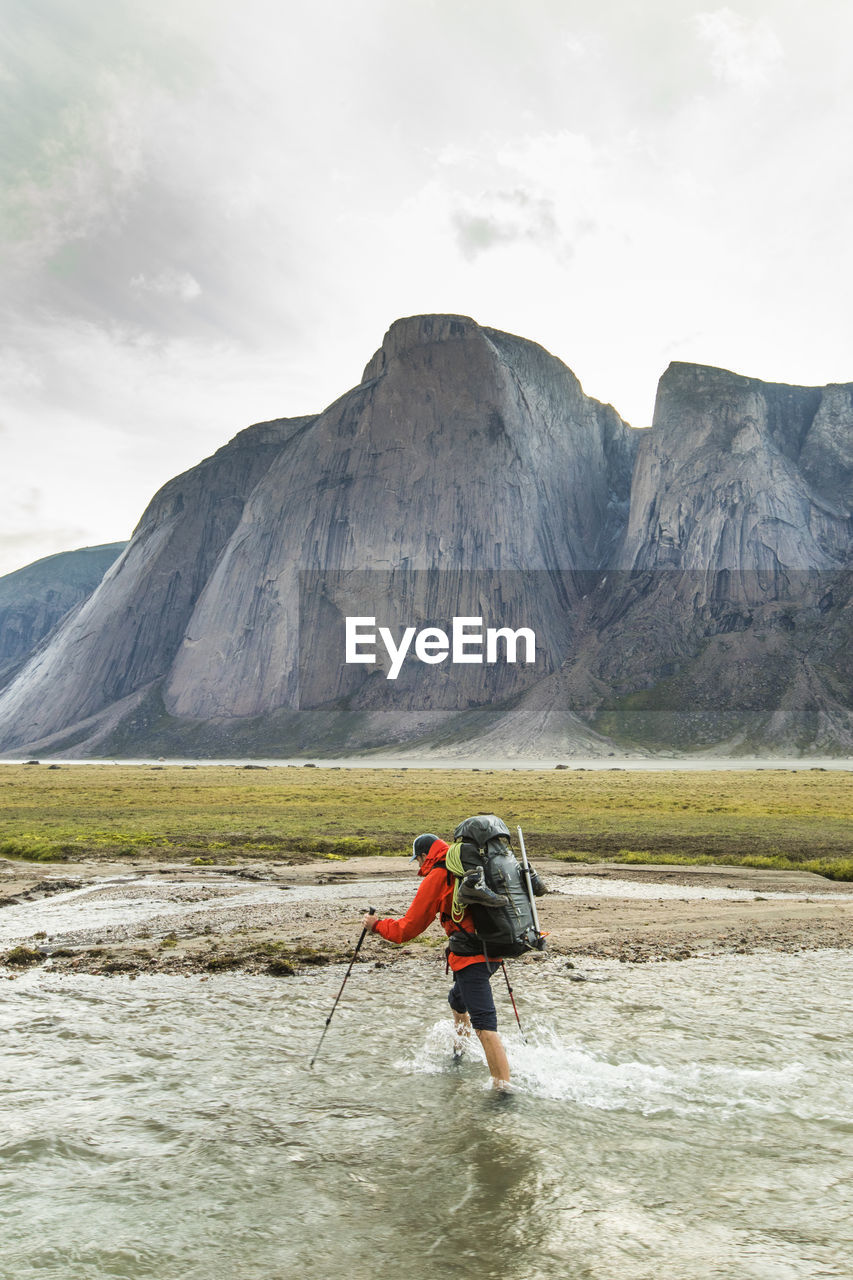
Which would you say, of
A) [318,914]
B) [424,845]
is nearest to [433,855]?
[424,845]

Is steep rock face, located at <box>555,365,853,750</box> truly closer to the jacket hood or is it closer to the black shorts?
the jacket hood

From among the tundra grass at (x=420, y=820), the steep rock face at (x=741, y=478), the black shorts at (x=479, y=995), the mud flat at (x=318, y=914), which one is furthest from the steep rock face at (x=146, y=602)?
the black shorts at (x=479, y=995)

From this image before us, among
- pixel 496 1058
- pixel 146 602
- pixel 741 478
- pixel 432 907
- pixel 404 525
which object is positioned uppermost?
pixel 741 478

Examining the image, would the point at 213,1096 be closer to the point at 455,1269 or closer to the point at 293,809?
the point at 455,1269

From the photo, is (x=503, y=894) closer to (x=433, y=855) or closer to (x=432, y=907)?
(x=432, y=907)

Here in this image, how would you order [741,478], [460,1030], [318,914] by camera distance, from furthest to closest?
1. [741,478]
2. [318,914]
3. [460,1030]

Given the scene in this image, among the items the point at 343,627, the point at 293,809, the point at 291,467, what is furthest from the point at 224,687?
the point at 293,809
